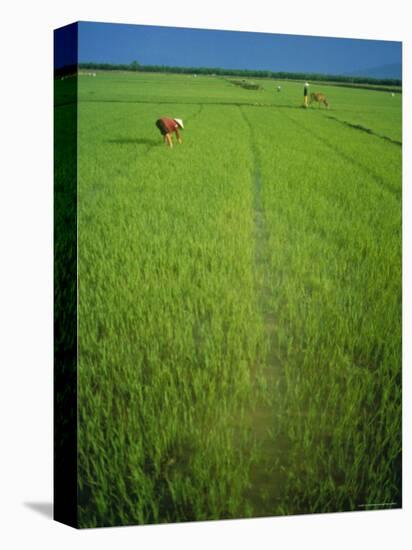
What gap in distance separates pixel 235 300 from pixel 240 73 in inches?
56.1

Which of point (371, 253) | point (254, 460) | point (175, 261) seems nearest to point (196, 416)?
point (254, 460)

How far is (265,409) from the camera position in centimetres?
749

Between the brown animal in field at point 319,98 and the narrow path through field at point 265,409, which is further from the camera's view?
the brown animal in field at point 319,98

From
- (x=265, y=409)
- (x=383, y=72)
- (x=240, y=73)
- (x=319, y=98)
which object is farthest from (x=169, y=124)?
(x=265, y=409)

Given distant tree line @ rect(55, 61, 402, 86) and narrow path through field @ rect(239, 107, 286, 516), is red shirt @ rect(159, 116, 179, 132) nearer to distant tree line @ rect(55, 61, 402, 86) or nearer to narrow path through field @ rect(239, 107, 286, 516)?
distant tree line @ rect(55, 61, 402, 86)

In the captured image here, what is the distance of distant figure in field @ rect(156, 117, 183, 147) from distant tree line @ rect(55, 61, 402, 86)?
11.6 inches

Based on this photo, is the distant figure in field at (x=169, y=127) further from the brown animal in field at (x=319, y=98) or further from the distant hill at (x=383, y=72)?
the distant hill at (x=383, y=72)

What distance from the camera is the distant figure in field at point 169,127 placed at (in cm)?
750

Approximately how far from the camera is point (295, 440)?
297 inches

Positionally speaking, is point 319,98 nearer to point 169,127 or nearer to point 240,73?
point 240,73

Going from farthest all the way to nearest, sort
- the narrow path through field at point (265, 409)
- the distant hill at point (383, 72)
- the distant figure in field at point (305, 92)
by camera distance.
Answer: the distant hill at point (383, 72), the distant figure in field at point (305, 92), the narrow path through field at point (265, 409)

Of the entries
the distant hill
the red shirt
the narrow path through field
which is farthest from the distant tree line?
the narrow path through field

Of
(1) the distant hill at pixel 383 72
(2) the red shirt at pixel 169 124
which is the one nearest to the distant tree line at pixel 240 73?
(1) the distant hill at pixel 383 72

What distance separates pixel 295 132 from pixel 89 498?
2.65m
